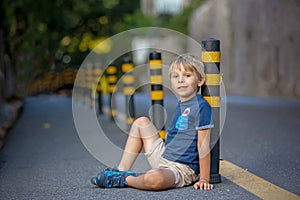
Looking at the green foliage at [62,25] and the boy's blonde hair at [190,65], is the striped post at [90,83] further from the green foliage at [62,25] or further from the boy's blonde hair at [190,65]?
the boy's blonde hair at [190,65]

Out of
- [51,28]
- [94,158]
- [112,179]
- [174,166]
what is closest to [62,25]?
[51,28]

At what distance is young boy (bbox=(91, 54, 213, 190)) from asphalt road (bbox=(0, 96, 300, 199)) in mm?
90

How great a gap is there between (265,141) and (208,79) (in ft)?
10.5

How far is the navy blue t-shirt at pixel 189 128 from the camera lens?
491 centimetres

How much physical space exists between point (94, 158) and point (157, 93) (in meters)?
1.10

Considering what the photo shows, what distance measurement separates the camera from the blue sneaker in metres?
5.08

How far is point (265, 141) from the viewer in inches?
315

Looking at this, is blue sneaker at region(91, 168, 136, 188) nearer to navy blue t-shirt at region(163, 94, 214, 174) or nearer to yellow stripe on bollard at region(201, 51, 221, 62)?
navy blue t-shirt at region(163, 94, 214, 174)

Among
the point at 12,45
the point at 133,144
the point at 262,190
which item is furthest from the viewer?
the point at 12,45

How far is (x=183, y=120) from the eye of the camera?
4996mm

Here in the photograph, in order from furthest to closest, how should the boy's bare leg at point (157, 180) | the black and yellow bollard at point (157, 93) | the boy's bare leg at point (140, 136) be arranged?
the black and yellow bollard at point (157, 93) → the boy's bare leg at point (140, 136) → the boy's bare leg at point (157, 180)

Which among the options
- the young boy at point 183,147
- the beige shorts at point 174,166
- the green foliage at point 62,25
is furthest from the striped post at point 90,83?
the young boy at point 183,147

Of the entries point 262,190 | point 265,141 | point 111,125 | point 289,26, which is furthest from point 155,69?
point 289,26

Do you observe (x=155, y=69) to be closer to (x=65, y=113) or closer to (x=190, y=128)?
(x=190, y=128)
